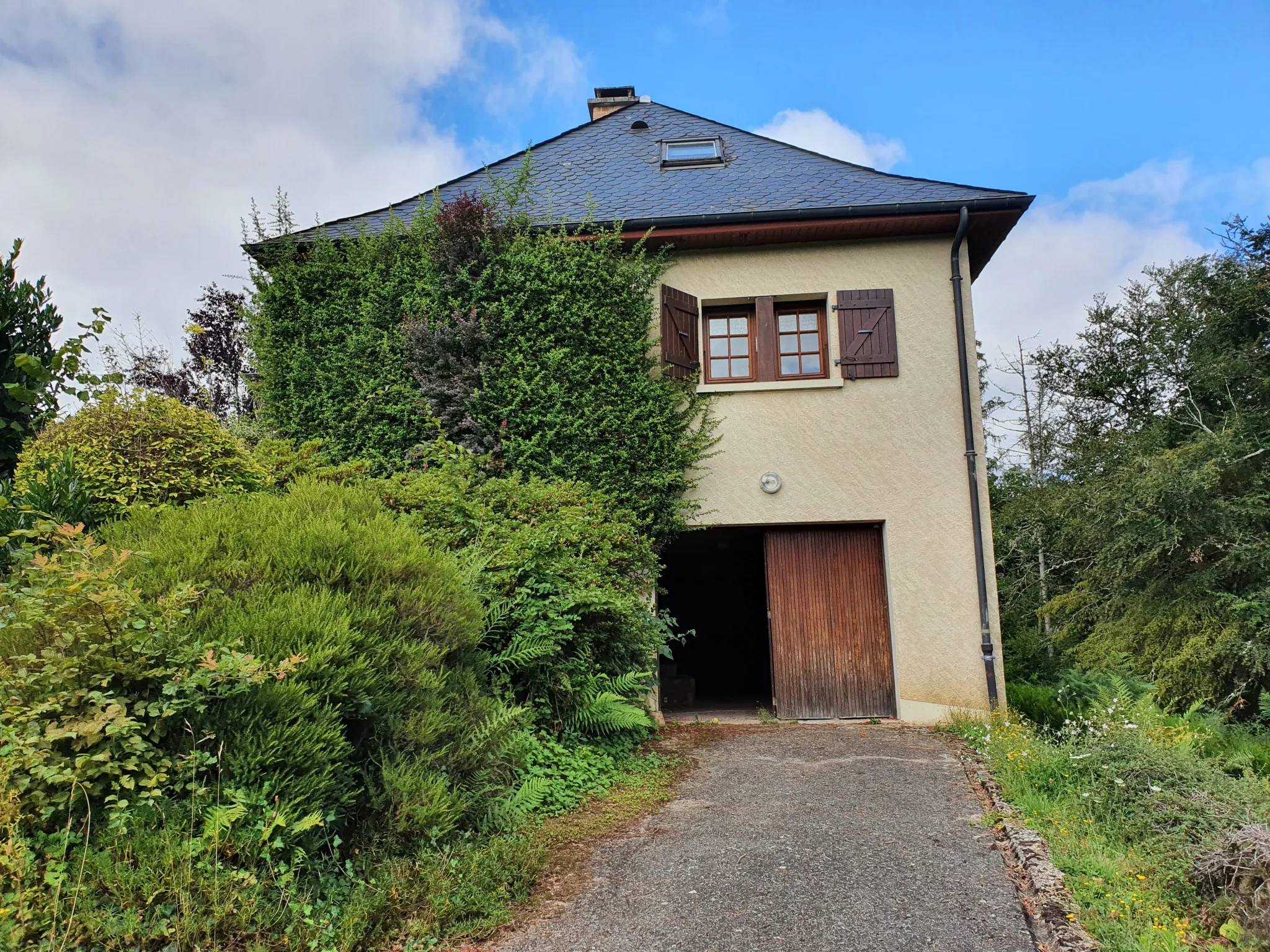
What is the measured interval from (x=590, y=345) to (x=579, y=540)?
259 cm

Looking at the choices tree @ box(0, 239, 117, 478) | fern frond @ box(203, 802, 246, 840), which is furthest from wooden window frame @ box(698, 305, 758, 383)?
fern frond @ box(203, 802, 246, 840)

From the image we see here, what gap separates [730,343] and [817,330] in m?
1.03

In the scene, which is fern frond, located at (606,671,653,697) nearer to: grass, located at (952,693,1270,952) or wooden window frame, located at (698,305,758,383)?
grass, located at (952,693,1270,952)

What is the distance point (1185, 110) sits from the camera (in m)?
7.72

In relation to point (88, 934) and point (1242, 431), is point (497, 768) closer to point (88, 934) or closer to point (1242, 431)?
point (88, 934)

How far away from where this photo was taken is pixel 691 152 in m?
11.1

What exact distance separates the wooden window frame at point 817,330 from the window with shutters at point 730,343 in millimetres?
269

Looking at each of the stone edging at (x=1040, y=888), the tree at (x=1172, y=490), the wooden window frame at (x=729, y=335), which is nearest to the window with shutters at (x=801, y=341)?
the wooden window frame at (x=729, y=335)

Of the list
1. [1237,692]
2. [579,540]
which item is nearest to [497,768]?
[579,540]

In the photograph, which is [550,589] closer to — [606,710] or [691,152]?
[606,710]

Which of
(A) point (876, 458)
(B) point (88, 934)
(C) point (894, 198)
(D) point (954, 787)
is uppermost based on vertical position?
(C) point (894, 198)

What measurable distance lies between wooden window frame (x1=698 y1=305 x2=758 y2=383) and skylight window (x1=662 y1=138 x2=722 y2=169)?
2626 millimetres

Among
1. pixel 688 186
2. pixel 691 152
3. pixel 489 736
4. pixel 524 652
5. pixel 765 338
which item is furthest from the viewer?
pixel 691 152

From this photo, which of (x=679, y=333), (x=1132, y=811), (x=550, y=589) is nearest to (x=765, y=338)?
(x=679, y=333)
